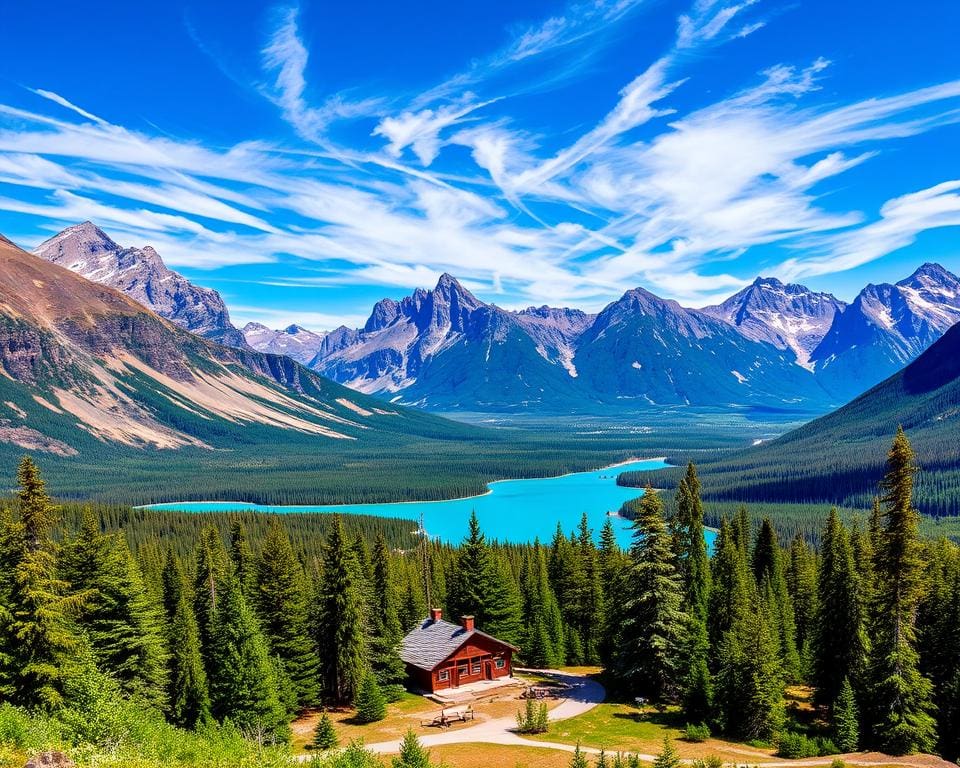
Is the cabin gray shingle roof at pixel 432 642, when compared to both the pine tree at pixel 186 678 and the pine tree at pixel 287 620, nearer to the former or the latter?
the pine tree at pixel 287 620

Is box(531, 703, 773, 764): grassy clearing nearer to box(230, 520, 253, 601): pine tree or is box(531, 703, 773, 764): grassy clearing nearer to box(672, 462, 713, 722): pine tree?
box(672, 462, 713, 722): pine tree

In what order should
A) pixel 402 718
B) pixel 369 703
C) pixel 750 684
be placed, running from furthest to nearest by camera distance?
1. pixel 402 718
2. pixel 369 703
3. pixel 750 684

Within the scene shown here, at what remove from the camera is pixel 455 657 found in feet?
210

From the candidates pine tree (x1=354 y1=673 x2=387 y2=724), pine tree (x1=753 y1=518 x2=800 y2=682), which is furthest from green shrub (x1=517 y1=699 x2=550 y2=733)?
pine tree (x1=753 y1=518 x2=800 y2=682)

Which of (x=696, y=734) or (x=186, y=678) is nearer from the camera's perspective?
(x=696, y=734)

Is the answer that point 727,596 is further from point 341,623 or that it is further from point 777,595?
point 341,623

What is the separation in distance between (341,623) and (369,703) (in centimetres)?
679

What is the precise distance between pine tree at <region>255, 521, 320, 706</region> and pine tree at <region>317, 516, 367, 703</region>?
1368 millimetres

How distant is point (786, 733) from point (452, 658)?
28.0 metres

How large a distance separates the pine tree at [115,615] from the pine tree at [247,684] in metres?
4.16

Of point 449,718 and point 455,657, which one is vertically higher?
point 455,657

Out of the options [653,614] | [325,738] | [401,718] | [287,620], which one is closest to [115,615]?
[287,620]

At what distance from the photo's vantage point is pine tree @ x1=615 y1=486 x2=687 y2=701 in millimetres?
56406

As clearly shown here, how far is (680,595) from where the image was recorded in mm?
57281
